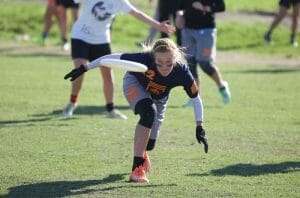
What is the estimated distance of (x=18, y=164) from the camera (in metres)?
7.51

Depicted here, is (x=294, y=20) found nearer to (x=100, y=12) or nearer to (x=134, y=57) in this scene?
(x=100, y=12)

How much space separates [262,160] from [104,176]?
1.80 metres

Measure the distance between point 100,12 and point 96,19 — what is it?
0.38 ft

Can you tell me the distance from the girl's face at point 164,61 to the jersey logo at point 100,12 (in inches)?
127

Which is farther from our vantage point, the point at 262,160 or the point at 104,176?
the point at 262,160

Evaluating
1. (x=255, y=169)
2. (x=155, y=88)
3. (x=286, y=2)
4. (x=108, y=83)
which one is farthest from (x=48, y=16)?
(x=255, y=169)

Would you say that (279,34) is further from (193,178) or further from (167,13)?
(193,178)

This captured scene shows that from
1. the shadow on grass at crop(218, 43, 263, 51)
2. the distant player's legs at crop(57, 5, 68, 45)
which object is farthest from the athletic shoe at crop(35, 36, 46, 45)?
the shadow on grass at crop(218, 43, 263, 51)

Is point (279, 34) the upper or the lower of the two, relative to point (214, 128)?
lower

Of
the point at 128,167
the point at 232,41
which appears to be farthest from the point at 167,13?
the point at 128,167

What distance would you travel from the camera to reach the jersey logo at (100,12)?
9.96 m

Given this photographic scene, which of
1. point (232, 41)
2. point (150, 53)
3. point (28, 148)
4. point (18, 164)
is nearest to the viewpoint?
point (150, 53)

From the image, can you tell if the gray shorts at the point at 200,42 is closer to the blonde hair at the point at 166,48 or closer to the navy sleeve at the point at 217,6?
the navy sleeve at the point at 217,6

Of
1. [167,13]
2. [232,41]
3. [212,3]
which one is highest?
[212,3]
